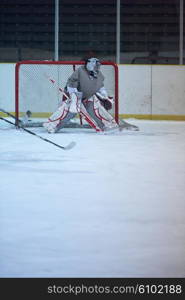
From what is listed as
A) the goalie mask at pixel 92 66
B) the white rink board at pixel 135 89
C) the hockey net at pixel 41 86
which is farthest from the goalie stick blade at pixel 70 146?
the white rink board at pixel 135 89

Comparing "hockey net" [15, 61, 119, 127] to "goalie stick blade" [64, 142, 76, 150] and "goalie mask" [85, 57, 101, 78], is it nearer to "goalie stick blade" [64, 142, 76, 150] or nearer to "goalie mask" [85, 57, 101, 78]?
"goalie mask" [85, 57, 101, 78]

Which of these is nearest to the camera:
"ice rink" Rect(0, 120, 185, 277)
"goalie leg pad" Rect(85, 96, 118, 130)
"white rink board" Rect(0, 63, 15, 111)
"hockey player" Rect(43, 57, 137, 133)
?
"ice rink" Rect(0, 120, 185, 277)

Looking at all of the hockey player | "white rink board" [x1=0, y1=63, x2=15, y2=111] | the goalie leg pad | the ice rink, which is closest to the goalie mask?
the hockey player

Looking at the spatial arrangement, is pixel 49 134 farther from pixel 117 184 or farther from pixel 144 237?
pixel 144 237

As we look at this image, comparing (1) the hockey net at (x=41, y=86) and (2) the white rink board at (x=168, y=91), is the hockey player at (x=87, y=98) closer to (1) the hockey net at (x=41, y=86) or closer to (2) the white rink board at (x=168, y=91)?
(1) the hockey net at (x=41, y=86)

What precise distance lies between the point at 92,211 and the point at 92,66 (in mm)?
5764

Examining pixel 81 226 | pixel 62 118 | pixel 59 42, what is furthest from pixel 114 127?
pixel 81 226

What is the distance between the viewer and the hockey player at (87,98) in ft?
32.7

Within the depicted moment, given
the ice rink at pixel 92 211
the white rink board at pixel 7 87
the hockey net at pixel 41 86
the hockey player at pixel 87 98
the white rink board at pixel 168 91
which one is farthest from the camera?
the white rink board at pixel 7 87

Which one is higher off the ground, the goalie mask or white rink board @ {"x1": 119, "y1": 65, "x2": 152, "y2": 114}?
the goalie mask

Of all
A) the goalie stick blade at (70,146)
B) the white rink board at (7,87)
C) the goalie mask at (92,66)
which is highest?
the goalie mask at (92,66)

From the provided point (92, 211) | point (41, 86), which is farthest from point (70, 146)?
point (92, 211)

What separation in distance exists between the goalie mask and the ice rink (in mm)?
2131

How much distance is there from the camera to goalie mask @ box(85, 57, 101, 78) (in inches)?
395
